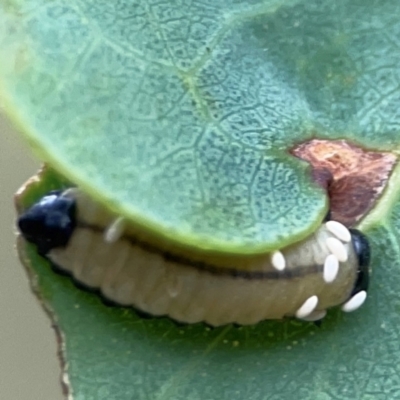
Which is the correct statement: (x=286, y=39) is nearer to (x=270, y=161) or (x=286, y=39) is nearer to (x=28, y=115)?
(x=270, y=161)

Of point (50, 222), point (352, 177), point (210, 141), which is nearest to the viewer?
point (210, 141)

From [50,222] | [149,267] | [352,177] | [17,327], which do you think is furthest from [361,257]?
[17,327]

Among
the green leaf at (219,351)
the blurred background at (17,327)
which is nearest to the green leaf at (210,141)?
the green leaf at (219,351)

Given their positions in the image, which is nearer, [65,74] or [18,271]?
[65,74]

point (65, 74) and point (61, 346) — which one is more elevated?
point (65, 74)

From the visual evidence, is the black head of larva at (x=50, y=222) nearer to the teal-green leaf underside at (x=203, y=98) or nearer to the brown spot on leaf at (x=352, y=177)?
the teal-green leaf underside at (x=203, y=98)

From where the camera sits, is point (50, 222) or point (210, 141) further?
point (50, 222)

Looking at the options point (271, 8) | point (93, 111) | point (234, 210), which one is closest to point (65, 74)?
point (93, 111)

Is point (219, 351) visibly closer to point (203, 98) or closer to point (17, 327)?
point (203, 98)
